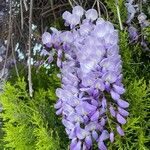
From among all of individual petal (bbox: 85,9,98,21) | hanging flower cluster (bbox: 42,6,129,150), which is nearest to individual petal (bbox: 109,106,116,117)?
hanging flower cluster (bbox: 42,6,129,150)

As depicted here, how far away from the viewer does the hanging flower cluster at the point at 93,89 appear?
2.26 ft

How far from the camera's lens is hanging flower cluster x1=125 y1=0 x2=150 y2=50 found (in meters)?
0.90

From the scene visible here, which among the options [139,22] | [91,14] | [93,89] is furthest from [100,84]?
[139,22]

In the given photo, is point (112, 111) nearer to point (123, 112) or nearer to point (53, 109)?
point (123, 112)

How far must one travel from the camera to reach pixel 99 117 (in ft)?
2.29

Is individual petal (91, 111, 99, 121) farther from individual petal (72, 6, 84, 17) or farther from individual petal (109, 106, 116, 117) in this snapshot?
individual petal (72, 6, 84, 17)

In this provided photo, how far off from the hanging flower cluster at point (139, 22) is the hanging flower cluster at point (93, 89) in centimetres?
18

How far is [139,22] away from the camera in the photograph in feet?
3.03

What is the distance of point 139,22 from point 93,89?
0.94 ft

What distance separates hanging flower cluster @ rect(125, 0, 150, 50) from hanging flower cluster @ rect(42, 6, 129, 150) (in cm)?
18

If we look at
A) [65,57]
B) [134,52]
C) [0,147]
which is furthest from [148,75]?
[0,147]

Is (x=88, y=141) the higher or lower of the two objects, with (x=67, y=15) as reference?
lower

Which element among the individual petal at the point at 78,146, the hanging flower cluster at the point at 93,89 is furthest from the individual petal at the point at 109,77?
the individual petal at the point at 78,146

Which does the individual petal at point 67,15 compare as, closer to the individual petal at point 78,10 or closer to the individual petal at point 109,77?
the individual petal at point 78,10
